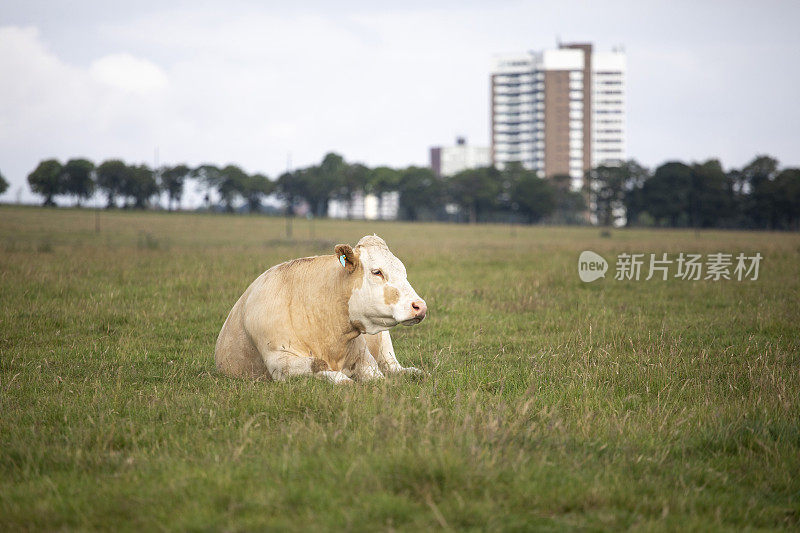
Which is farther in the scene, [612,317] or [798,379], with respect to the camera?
[612,317]

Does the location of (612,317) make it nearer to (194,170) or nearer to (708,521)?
(708,521)

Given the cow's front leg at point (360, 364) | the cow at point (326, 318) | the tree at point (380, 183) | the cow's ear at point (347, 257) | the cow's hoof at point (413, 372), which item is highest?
the tree at point (380, 183)

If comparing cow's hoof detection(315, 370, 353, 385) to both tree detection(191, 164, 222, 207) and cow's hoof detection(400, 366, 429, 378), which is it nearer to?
cow's hoof detection(400, 366, 429, 378)

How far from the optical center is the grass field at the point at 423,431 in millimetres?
4102

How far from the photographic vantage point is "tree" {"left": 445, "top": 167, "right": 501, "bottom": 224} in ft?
423

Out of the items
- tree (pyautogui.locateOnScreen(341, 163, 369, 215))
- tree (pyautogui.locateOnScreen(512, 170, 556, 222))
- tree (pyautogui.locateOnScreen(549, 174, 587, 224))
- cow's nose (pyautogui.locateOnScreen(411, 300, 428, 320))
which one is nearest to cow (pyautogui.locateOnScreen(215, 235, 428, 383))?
cow's nose (pyautogui.locateOnScreen(411, 300, 428, 320))

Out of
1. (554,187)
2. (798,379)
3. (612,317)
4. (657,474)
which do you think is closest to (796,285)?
(612,317)

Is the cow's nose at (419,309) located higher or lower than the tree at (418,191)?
lower

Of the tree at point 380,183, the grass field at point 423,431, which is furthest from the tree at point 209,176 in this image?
the grass field at point 423,431

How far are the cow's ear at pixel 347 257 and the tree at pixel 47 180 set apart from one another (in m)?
110

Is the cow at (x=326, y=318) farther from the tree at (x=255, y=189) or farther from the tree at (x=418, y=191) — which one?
the tree at (x=255, y=189)

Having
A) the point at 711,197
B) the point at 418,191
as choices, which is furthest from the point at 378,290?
the point at 418,191

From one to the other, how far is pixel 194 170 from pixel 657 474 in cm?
14562

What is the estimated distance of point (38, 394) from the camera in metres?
7.06
